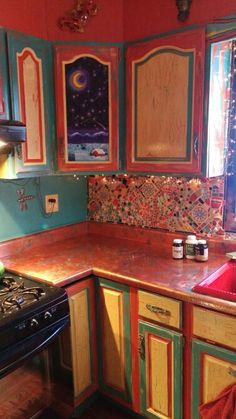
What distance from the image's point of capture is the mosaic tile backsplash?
2.00m

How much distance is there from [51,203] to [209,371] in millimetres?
1367

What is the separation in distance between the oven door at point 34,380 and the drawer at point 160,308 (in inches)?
14.8

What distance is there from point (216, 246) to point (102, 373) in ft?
3.15

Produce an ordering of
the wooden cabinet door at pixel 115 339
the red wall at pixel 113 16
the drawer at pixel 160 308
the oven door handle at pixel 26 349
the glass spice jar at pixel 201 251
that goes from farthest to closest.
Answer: the glass spice jar at pixel 201 251 → the wooden cabinet door at pixel 115 339 → the red wall at pixel 113 16 → the drawer at pixel 160 308 → the oven door handle at pixel 26 349

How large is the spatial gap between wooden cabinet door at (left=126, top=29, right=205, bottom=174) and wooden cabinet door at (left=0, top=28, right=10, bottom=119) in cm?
66

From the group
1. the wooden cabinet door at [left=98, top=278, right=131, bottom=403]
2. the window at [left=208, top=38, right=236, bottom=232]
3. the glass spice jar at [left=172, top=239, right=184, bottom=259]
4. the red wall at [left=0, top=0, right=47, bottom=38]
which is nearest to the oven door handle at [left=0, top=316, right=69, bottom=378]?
the wooden cabinet door at [left=98, top=278, right=131, bottom=403]

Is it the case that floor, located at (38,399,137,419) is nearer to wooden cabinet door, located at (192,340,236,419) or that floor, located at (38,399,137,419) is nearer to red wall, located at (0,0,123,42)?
wooden cabinet door, located at (192,340,236,419)

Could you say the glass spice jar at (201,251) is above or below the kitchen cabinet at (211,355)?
above

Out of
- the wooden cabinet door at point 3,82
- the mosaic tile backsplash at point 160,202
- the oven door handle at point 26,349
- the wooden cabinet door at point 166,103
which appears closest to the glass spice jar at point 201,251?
the mosaic tile backsplash at point 160,202

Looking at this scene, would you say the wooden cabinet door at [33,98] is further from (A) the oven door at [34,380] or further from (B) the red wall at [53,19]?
(A) the oven door at [34,380]

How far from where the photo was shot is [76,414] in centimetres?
187

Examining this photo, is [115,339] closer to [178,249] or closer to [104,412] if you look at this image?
[104,412]

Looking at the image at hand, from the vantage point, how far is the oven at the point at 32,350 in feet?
4.46

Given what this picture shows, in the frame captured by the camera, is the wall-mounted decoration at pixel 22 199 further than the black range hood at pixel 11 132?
Yes
